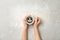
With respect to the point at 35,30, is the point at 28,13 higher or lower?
higher

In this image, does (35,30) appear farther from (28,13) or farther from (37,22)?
(28,13)

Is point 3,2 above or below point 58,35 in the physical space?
above

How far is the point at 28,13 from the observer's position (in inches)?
45.9

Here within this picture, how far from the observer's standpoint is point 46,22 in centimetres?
116

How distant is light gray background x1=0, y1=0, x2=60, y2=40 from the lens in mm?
1136

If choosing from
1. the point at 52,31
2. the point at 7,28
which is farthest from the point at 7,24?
the point at 52,31

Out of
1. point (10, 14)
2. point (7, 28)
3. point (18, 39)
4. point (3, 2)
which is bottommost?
point (18, 39)

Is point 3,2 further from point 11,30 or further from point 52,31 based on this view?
point 52,31

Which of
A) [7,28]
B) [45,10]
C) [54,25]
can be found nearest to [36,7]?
[45,10]

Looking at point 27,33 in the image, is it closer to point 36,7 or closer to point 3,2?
point 36,7

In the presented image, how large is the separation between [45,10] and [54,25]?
0.56 ft

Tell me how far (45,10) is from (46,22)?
12 cm

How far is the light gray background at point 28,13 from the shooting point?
1136 mm

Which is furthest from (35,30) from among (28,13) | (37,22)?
(28,13)
